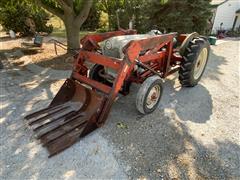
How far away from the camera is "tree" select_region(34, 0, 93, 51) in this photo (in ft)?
21.4

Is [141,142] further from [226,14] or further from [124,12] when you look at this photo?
[226,14]

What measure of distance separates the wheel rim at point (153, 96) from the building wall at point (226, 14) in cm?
1532

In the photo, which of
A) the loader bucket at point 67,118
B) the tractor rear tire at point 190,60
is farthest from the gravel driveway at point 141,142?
the tractor rear tire at point 190,60

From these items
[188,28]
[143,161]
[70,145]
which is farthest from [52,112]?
[188,28]

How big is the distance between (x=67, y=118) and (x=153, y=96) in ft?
5.01

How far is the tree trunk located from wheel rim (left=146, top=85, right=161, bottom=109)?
420cm

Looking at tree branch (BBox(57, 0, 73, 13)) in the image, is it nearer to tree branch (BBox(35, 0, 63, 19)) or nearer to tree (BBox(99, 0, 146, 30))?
tree branch (BBox(35, 0, 63, 19))

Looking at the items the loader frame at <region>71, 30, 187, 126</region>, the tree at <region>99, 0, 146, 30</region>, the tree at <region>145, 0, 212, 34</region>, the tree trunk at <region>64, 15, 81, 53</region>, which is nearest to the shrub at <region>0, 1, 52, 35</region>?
the tree at <region>99, 0, 146, 30</region>

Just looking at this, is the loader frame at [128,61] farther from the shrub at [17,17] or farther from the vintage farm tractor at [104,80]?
the shrub at [17,17]

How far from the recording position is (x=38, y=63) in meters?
6.59

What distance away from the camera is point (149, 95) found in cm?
353

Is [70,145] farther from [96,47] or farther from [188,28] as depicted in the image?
[188,28]

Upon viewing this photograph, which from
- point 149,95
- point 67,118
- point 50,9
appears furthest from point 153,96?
point 50,9

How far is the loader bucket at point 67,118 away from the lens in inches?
113
